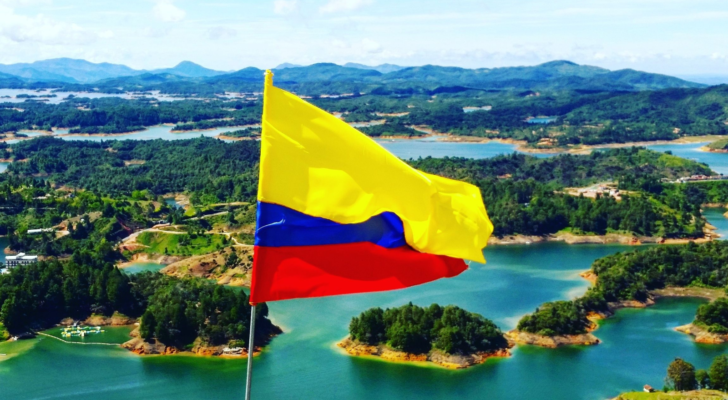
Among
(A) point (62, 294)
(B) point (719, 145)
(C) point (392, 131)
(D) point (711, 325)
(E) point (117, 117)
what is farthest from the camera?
(E) point (117, 117)

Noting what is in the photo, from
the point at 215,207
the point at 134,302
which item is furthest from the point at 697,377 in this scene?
the point at 215,207

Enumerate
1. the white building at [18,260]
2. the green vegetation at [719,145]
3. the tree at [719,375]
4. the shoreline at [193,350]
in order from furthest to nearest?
the green vegetation at [719,145] → the white building at [18,260] → the shoreline at [193,350] → the tree at [719,375]

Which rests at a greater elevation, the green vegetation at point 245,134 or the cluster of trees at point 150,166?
the green vegetation at point 245,134

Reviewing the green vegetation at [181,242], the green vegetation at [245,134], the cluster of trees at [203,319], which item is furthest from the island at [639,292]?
the green vegetation at [245,134]

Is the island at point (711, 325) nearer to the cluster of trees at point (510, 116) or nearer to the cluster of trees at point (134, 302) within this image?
the cluster of trees at point (134, 302)

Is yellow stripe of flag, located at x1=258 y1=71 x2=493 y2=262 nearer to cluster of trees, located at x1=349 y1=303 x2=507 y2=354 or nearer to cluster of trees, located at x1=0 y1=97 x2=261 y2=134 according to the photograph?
cluster of trees, located at x1=349 y1=303 x2=507 y2=354

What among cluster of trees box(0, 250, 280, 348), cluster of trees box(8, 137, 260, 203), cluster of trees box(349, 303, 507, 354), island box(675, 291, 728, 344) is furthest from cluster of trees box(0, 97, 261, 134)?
island box(675, 291, 728, 344)

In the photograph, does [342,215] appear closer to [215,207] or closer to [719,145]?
[215,207]

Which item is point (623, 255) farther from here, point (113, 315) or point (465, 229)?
point (465, 229)
